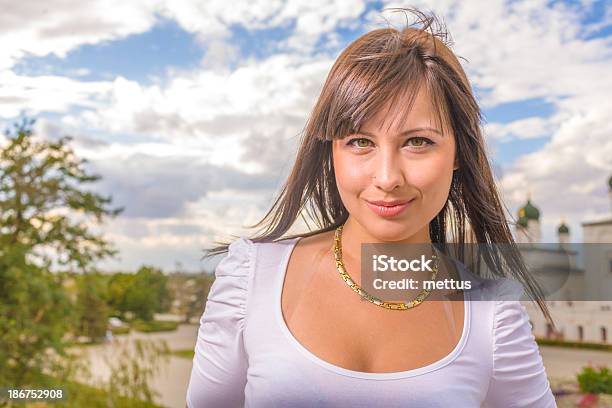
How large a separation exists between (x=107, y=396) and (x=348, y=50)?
321 cm

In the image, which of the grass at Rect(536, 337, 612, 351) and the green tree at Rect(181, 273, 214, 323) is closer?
the green tree at Rect(181, 273, 214, 323)

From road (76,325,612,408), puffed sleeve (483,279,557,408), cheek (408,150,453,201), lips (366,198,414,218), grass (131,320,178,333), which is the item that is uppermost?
cheek (408,150,453,201)

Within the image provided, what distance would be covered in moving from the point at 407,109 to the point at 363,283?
0.82ft

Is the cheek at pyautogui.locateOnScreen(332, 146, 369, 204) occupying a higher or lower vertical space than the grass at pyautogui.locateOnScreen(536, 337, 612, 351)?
higher

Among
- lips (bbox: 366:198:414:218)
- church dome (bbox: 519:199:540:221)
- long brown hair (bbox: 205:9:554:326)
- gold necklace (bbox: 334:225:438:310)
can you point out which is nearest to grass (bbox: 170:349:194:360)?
long brown hair (bbox: 205:9:554:326)

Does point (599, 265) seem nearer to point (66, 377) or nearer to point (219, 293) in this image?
point (219, 293)

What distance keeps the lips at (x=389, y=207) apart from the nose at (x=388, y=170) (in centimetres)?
3

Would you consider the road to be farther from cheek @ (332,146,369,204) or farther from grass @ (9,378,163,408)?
cheek @ (332,146,369,204)

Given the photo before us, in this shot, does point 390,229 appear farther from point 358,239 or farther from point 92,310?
point 92,310

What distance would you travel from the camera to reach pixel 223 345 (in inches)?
35.8

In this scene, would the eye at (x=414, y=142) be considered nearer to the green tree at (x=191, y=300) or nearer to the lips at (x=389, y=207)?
the lips at (x=389, y=207)

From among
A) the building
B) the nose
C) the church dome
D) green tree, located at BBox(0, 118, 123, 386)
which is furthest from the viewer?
the church dome

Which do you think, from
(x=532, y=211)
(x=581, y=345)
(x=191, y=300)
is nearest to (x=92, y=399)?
(x=191, y=300)

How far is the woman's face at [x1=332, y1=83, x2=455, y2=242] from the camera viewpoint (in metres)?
0.81
